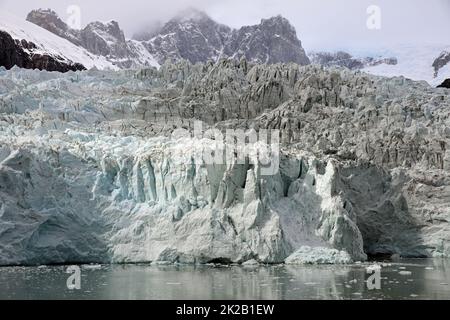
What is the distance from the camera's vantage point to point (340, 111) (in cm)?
2634

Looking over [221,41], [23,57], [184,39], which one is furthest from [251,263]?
[184,39]

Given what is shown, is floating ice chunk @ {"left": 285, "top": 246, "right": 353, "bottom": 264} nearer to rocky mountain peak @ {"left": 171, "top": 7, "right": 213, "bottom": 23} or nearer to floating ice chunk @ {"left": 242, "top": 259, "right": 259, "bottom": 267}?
floating ice chunk @ {"left": 242, "top": 259, "right": 259, "bottom": 267}

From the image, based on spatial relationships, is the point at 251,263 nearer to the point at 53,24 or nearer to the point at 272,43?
the point at 272,43

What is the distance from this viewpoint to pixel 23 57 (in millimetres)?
51906

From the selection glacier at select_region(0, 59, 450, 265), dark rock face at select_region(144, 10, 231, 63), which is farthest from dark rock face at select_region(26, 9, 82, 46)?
glacier at select_region(0, 59, 450, 265)

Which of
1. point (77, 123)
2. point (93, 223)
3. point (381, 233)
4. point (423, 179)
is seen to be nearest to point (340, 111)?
point (423, 179)

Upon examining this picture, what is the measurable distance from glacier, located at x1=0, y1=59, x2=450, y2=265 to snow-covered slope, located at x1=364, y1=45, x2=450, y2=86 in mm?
24128

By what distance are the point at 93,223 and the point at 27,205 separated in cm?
172

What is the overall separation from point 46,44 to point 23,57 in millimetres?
8308

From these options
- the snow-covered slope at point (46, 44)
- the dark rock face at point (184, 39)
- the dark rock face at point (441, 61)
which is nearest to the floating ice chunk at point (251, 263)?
the dark rock face at point (441, 61)

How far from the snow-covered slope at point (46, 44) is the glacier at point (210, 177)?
29584 millimetres

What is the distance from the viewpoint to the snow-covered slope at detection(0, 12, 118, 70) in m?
56.1

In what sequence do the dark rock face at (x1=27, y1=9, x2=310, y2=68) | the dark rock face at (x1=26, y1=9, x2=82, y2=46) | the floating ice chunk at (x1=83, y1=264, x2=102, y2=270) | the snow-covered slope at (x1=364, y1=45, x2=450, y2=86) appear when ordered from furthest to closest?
the dark rock face at (x1=26, y1=9, x2=82, y2=46) < the dark rock face at (x1=27, y1=9, x2=310, y2=68) < the snow-covered slope at (x1=364, y1=45, x2=450, y2=86) < the floating ice chunk at (x1=83, y1=264, x2=102, y2=270)
